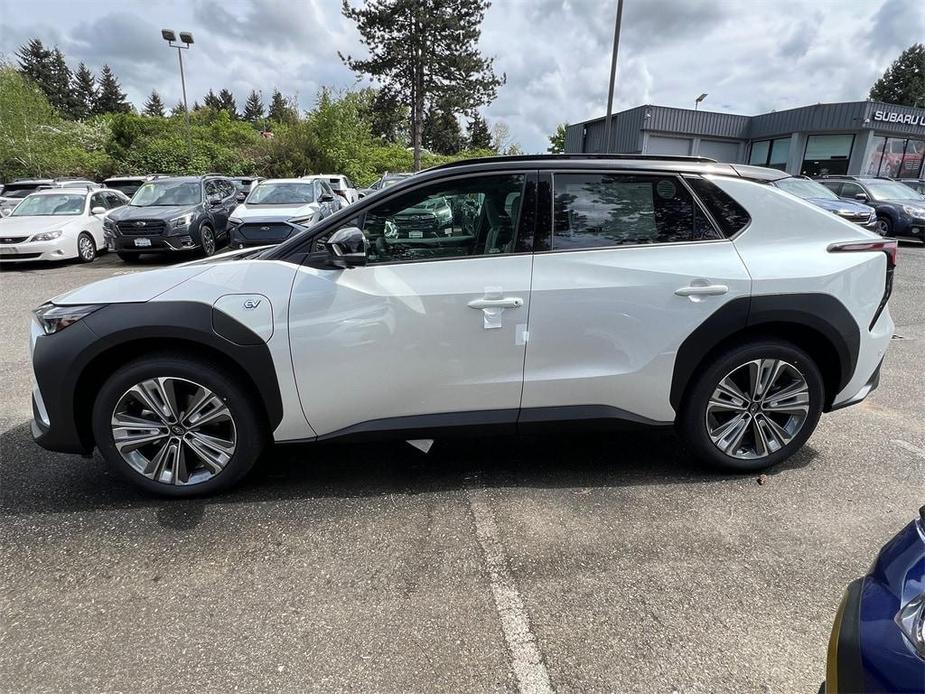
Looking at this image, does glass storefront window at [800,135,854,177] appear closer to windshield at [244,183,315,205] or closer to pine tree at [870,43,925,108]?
windshield at [244,183,315,205]

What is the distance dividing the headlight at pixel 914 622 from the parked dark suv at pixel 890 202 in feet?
54.3

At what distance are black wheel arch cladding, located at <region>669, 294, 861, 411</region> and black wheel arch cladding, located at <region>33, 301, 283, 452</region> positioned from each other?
217cm

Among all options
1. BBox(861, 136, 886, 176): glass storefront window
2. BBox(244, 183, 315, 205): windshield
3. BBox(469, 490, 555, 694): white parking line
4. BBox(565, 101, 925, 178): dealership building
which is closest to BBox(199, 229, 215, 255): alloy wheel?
BBox(244, 183, 315, 205): windshield

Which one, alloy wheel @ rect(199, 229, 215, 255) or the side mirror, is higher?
the side mirror

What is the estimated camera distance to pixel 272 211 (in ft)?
36.1

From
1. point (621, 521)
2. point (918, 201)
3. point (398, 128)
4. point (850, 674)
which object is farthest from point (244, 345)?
point (398, 128)

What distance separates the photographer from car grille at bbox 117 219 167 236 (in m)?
11.1

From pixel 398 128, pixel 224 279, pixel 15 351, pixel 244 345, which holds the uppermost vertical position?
pixel 398 128

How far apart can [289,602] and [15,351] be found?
5.19 metres

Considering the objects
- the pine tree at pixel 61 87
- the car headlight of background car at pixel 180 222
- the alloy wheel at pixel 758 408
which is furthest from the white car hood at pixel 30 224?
the pine tree at pixel 61 87

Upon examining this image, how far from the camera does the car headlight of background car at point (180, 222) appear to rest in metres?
11.1

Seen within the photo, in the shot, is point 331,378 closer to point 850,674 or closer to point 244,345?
point 244,345

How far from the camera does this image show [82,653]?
202 cm

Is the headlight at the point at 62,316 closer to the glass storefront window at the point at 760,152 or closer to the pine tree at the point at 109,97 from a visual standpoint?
the glass storefront window at the point at 760,152
